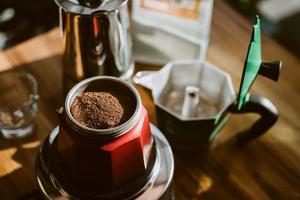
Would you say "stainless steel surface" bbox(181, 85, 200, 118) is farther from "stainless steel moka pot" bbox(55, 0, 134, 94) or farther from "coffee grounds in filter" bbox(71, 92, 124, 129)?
"coffee grounds in filter" bbox(71, 92, 124, 129)

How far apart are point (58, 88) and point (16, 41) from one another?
0.60 feet

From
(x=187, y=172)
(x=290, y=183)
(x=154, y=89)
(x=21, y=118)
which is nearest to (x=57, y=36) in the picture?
(x=21, y=118)

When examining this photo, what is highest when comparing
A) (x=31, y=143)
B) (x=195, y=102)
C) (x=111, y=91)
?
(x=111, y=91)

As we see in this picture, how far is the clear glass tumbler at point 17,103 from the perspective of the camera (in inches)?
39.6

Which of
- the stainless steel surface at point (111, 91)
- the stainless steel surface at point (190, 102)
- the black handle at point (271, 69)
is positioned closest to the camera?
the stainless steel surface at point (111, 91)

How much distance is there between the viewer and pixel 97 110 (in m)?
0.73

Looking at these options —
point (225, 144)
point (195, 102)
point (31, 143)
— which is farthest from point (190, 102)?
point (31, 143)

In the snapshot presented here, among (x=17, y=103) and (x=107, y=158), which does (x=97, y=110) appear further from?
(x=17, y=103)

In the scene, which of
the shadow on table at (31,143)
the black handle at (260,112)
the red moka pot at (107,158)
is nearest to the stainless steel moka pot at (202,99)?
the black handle at (260,112)

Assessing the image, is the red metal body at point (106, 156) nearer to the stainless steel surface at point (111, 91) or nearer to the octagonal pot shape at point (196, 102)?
the stainless steel surface at point (111, 91)

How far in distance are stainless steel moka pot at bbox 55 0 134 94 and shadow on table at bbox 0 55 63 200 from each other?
83 millimetres

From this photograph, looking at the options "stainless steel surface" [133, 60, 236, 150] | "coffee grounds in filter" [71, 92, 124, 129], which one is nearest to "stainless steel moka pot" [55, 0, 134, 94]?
"stainless steel surface" [133, 60, 236, 150]

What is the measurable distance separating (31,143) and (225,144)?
392mm

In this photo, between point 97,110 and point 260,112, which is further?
point 260,112
